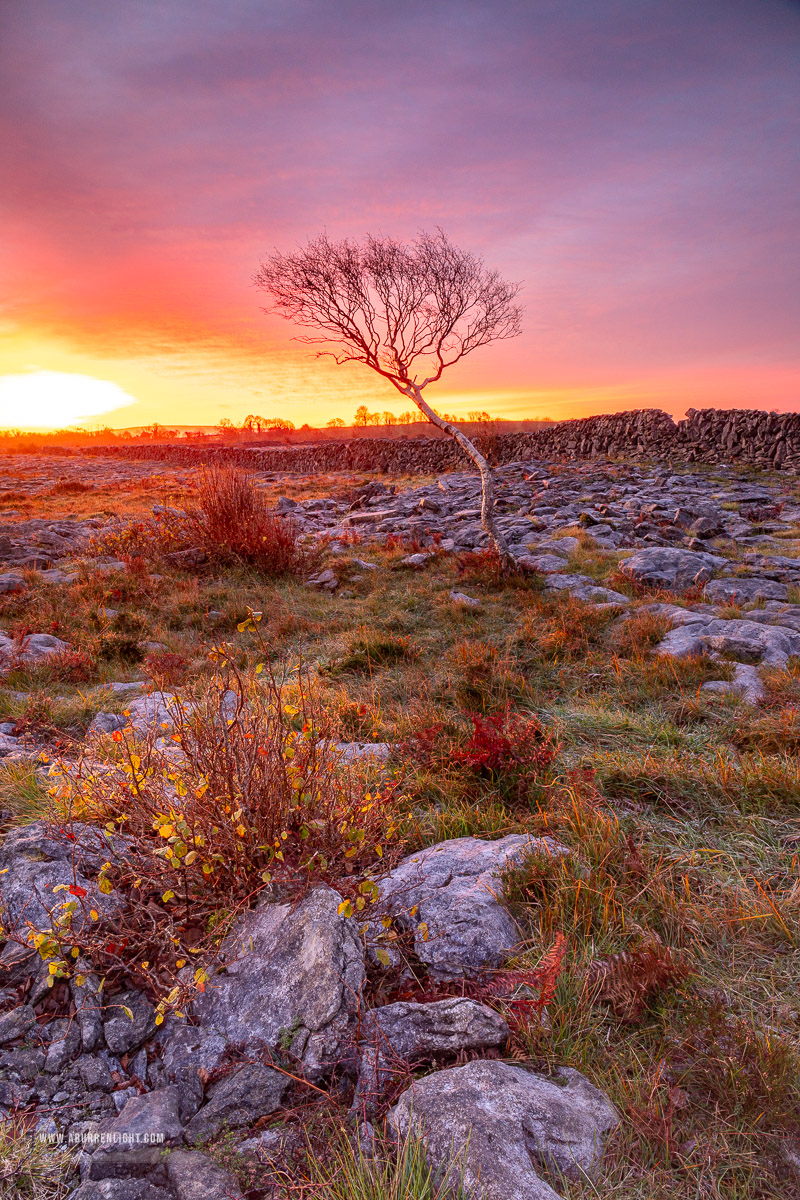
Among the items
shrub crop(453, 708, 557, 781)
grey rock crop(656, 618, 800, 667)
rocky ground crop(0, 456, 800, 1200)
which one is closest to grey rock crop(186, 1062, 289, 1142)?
rocky ground crop(0, 456, 800, 1200)

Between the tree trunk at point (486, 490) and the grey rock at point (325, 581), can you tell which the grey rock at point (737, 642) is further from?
the grey rock at point (325, 581)

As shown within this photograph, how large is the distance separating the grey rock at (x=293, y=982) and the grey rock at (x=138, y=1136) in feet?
0.95

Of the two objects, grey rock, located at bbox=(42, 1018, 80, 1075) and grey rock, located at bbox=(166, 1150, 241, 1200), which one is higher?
grey rock, located at bbox=(166, 1150, 241, 1200)

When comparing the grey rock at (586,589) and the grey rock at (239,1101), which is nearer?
the grey rock at (239,1101)

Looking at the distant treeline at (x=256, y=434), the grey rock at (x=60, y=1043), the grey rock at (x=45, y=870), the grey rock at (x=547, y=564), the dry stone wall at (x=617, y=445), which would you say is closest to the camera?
the grey rock at (x=60, y=1043)

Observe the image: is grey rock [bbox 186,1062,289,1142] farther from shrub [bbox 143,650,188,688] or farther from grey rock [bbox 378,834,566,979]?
shrub [bbox 143,650,188,688]

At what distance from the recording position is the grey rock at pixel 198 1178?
1646mm

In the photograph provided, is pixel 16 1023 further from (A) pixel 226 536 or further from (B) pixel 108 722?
(A) pixel 226 536

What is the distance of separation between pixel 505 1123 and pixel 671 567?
868 cm

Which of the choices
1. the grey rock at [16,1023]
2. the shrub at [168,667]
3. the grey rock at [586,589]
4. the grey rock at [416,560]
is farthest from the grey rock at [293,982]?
the grey rock at [416,560]

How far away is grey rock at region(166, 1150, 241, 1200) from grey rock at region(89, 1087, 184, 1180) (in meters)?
0.06

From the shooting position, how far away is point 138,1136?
1.80 m

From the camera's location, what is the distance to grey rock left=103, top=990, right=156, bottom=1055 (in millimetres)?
2199

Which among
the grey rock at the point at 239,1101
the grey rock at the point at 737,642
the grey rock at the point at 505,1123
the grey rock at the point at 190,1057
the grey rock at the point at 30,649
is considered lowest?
the grey rock at the point at 190,1057
